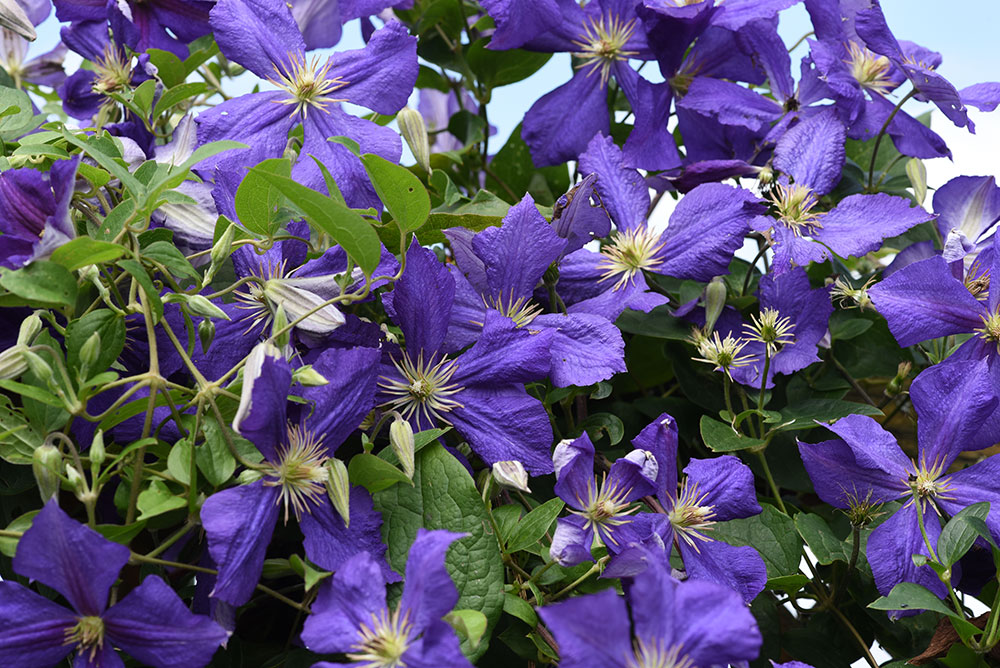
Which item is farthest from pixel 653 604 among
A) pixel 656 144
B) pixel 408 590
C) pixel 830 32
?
pixel 830 32

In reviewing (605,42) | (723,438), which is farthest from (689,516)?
(605,42)

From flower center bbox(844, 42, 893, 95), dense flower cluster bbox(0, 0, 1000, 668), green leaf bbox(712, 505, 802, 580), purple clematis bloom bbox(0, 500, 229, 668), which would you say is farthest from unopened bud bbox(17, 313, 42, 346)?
flower center bbox(844, 42, 893, 95)

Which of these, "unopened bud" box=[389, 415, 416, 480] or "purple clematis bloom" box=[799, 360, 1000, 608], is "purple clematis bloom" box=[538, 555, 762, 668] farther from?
"purple clematis bloom" box=[799, 360, 1000, 608]

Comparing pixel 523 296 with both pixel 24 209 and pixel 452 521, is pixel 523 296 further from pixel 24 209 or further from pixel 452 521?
pixel 24 209

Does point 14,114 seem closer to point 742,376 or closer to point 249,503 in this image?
point 249,503

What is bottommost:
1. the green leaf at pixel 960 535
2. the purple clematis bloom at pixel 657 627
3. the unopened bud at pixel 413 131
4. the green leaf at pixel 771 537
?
the green leaf at pixel 771 537

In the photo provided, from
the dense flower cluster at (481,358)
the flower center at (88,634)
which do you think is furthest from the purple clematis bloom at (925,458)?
the flower center at (88,634)

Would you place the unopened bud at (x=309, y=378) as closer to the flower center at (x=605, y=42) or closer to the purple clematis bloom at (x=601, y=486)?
the purple clematis bloom at (x=601, y=486)
